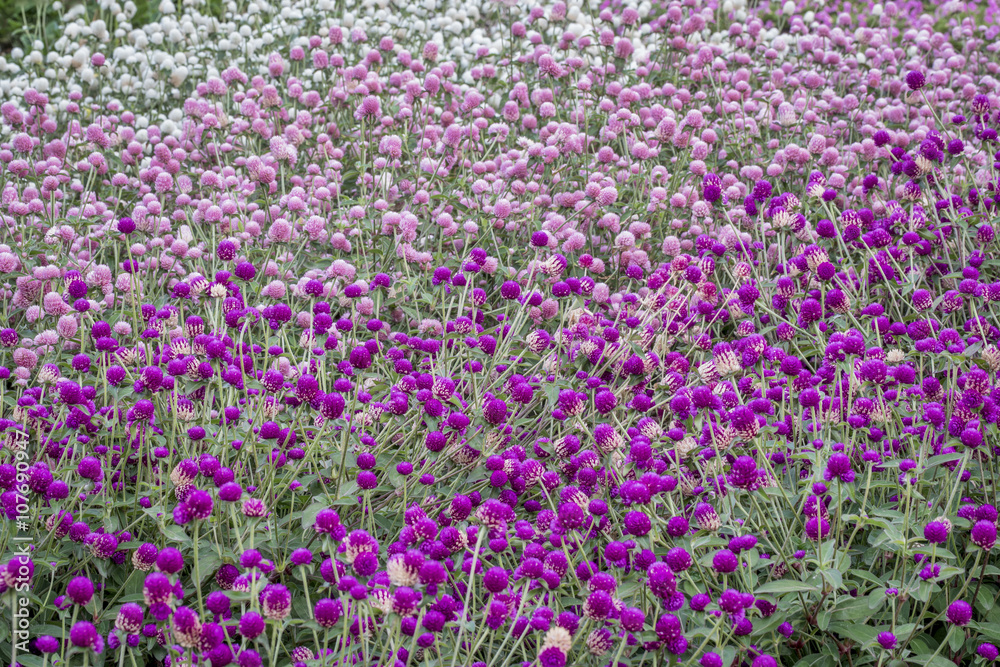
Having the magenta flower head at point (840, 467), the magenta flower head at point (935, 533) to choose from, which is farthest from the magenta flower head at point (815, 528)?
the magenta flower head at point (935, 533)

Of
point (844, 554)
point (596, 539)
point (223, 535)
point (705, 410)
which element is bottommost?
point (223, 535)

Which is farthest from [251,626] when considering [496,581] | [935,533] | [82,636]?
[935,533]

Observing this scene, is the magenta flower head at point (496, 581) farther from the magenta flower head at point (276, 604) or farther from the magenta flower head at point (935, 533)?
the magenta flower head at point (935, 533)

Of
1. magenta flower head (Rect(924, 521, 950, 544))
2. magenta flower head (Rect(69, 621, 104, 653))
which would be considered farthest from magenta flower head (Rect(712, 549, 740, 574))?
magenta flower head (Rect(69, 621, 104, 653))

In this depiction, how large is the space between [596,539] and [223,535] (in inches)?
45.8

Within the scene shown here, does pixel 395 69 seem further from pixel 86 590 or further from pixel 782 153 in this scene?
pixel 86 590

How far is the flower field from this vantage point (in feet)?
7.14

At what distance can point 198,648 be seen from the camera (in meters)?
1.88

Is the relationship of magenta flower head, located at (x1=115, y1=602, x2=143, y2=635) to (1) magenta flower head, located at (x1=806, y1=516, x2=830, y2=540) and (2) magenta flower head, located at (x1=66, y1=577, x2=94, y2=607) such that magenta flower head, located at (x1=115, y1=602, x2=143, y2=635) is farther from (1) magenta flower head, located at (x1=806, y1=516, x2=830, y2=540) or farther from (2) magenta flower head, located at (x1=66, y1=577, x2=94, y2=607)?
(1) magenta flower head, located at (x1=806, y1=516, x2=830, y2=540)

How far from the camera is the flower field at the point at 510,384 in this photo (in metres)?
2.18

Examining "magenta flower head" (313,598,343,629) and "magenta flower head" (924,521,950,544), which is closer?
"magenta flower head" (313,598,343,629)

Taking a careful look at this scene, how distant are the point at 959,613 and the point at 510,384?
5.05 ft

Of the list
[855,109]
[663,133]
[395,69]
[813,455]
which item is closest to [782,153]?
[663,133]

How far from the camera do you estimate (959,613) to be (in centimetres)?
213
